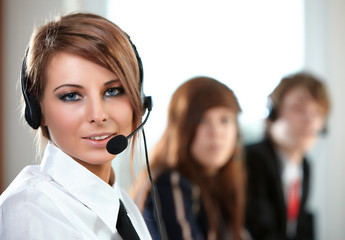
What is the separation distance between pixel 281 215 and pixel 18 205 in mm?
1537

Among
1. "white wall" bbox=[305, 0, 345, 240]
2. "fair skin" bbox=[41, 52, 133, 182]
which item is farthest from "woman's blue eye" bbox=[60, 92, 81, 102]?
"white wall" bbox=[305, 0, 345, 240]

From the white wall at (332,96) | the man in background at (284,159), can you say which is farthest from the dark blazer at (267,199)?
the white wall at (332,96)

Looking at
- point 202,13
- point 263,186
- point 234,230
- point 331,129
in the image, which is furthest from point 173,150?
point 331,129

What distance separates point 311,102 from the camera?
1.90m

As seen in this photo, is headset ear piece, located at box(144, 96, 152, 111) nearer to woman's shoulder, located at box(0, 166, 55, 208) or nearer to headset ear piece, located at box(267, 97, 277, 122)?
woman's shoulder, located at box(0, 166, 55, 208)

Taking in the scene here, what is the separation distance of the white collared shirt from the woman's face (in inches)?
Result: 28.1

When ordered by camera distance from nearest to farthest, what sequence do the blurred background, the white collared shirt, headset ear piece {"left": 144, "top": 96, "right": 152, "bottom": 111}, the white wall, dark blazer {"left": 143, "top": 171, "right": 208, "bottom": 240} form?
the white collared shirt
headset ear piece {"left": 144, "top": 96, "right": 152, "bottom": 111}
the blurred background
dark blazer {"left": 143, "top": 171, "right": 208, "bottom": 240}
the white wall

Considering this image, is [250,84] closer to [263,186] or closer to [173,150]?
[263,186]

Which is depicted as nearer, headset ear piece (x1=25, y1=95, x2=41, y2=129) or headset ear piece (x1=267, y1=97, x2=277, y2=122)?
headset ear piece (x1=25, y1=95, x2=41, y2=129)

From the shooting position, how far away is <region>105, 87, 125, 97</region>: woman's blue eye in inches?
26.1

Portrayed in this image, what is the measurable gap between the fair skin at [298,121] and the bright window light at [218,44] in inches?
7.0

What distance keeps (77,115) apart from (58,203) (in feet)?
0.44

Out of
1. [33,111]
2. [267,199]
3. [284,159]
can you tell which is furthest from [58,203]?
[284,159]

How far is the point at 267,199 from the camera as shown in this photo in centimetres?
191
